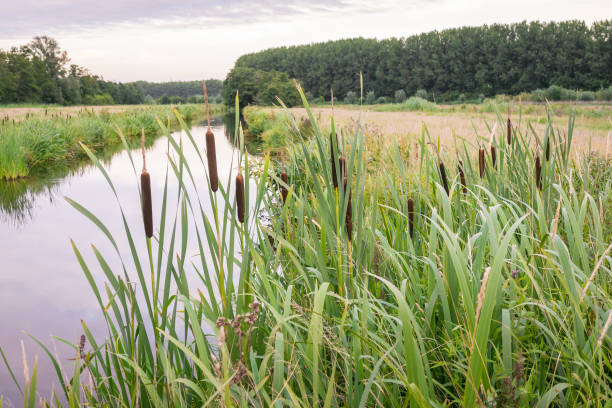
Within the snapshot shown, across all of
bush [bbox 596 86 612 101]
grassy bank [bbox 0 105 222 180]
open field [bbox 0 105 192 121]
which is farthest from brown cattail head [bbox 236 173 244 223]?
bush [bbox 596 86 612 101]

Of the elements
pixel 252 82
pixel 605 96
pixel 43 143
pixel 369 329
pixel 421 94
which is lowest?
pixel 369 329

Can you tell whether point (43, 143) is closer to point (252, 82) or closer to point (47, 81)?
point (252, 82)

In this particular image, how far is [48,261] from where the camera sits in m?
4.73

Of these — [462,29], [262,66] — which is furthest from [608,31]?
[262,66]

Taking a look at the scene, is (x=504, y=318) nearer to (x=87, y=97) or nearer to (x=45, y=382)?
(x=45, y=382)

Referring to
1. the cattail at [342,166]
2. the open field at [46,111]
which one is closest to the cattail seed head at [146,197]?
the cattail at [342,166]

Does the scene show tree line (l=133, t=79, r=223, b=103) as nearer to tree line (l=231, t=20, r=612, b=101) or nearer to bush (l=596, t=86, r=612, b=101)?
tree line (l=231, t=20, r=612, b=101)

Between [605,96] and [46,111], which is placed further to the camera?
[605,96]

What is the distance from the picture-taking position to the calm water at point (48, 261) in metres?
3.13

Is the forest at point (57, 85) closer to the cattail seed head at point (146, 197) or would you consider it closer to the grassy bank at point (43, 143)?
the grassy bank at point (43, 143)

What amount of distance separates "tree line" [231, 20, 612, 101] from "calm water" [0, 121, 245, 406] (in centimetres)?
3935

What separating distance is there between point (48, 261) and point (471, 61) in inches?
2239

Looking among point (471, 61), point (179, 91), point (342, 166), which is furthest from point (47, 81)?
point (342, 166)

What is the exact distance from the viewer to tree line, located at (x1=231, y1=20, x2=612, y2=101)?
46500 mm
